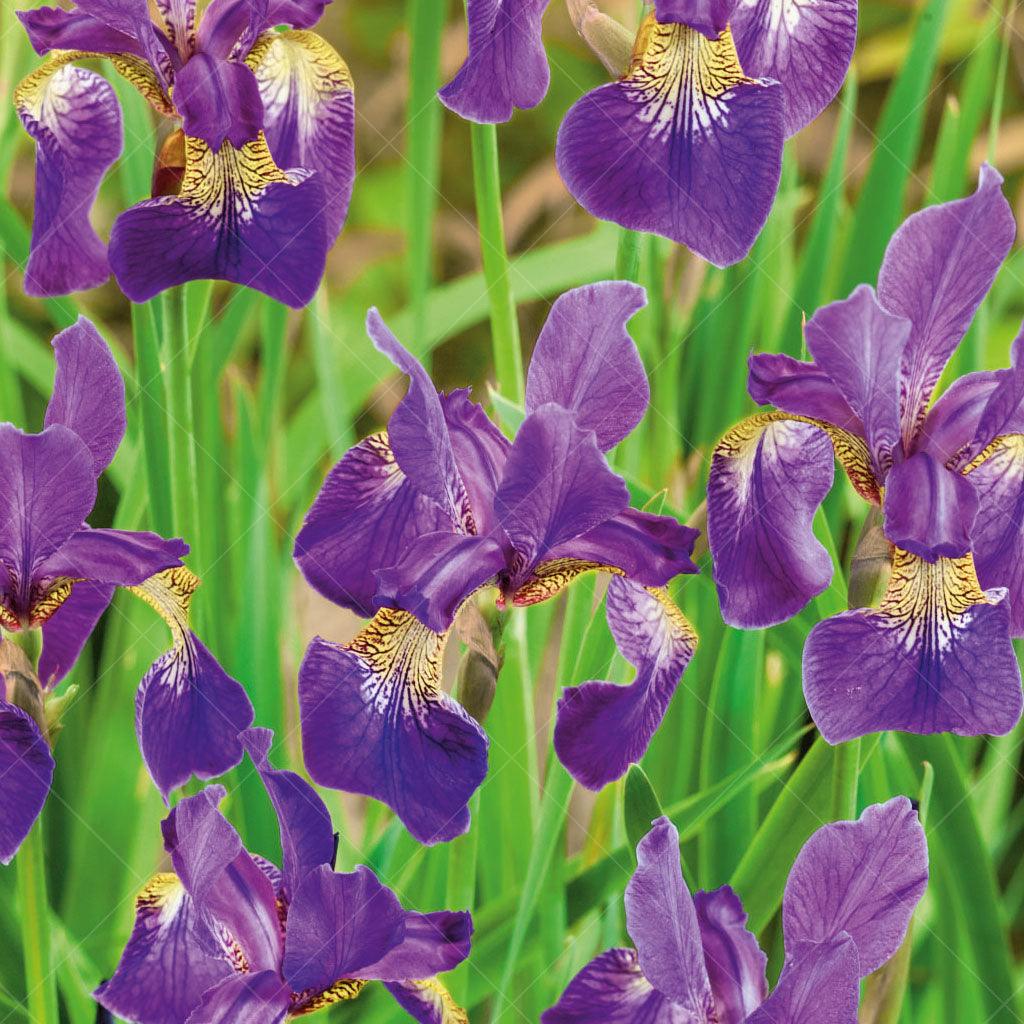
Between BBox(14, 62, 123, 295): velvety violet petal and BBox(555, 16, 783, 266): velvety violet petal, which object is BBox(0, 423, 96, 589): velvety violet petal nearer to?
BBox(14, 62, 123, 295): velvety violet petal

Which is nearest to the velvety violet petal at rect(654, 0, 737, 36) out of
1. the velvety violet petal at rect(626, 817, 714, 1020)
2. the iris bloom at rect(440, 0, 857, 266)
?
the iris bloom at rect(440, 0, 857, 266)

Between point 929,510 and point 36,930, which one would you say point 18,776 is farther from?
point 929,510

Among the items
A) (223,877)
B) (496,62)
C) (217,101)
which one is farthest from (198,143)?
(223,877)

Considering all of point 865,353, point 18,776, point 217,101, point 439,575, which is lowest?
point 18,776

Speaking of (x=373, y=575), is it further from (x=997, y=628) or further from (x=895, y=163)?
(x=895, y=163)

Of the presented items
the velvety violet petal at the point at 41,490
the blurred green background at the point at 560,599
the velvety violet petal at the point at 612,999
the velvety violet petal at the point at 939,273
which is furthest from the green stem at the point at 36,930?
the velvety violet petal at the point at 939,273

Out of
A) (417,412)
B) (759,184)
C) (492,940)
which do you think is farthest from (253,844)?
(759,184)
